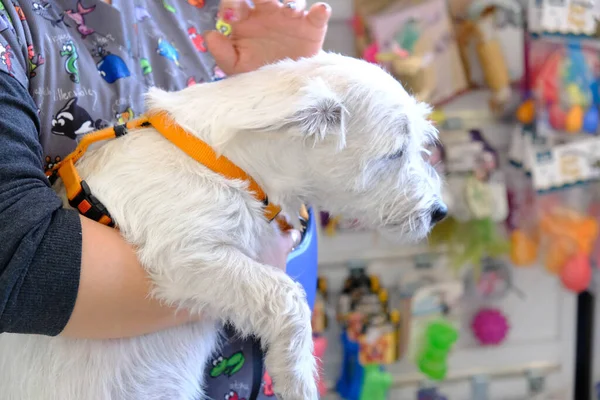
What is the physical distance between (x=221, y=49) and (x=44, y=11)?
0.29 m

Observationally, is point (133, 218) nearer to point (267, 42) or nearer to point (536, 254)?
point (267, 42)

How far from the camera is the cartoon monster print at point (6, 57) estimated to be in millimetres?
696

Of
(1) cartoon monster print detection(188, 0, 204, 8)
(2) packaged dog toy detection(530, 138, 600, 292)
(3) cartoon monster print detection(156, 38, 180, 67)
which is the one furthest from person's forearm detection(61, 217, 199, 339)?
(2) packaged dog toy detection(530, 138, 600, 292)

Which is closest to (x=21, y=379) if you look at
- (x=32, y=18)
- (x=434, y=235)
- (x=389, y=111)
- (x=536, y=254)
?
(x=32, y=18)

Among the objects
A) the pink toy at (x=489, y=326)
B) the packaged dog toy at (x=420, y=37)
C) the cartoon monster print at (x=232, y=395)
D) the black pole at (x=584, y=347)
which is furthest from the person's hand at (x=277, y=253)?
the black pole at (x=584, y=347)

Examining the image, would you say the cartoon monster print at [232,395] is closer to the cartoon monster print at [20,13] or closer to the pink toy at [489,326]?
the cartoon monster print at [20,13]

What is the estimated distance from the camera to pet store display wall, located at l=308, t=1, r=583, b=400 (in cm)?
187

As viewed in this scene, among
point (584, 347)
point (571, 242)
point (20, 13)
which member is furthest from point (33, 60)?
point (584, 347)

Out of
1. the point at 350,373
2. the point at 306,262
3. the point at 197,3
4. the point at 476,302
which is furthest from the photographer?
the point at 476,302

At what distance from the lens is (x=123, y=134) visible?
2.86 feet

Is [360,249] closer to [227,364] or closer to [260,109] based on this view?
[227,364]

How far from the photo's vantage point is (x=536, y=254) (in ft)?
6.39

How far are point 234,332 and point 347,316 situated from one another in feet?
3.20

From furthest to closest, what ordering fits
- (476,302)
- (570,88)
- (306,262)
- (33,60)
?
(476,302) → (570,88) → (306,262) → (33,60)
